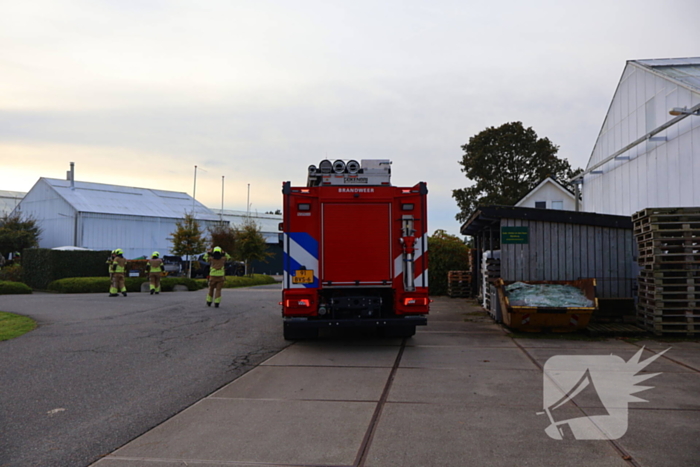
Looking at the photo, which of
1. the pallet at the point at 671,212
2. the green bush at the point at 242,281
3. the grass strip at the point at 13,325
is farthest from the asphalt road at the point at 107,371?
the green bush at the point at 242,281

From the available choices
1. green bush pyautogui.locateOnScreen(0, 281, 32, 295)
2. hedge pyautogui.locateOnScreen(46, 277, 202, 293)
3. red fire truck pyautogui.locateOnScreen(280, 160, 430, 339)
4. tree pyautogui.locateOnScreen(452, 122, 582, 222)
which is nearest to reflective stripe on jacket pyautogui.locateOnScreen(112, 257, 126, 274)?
hedge pyautogui.locateOnScreen(46, 277, 202, 293)

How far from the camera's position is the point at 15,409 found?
19.9 ft

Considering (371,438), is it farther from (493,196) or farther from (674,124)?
(493,196)

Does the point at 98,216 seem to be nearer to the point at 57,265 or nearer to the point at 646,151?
the point at 57,265

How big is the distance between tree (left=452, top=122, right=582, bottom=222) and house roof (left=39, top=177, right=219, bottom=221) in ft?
87.3

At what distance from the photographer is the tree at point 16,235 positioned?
4197 centimetres

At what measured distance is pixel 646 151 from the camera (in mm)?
19797

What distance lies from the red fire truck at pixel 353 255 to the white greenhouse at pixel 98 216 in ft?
136

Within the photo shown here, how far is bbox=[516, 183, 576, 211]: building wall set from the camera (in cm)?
4028

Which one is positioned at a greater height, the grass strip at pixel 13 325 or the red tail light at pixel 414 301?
the red tail light at pixel 414 301

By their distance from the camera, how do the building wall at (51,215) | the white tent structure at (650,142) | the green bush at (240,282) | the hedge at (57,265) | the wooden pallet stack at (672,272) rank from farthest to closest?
the building wall at (51,215) < the green bush at (240,282) < the hedge at (57,265) < the white tent structure at (650,142) < the wooden pallet stack at (672,272)

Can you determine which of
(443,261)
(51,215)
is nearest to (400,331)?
(443,261)

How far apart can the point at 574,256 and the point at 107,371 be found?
32.8ft

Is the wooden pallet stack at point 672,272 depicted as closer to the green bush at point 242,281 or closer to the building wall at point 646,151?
the building wall at point 646,151
